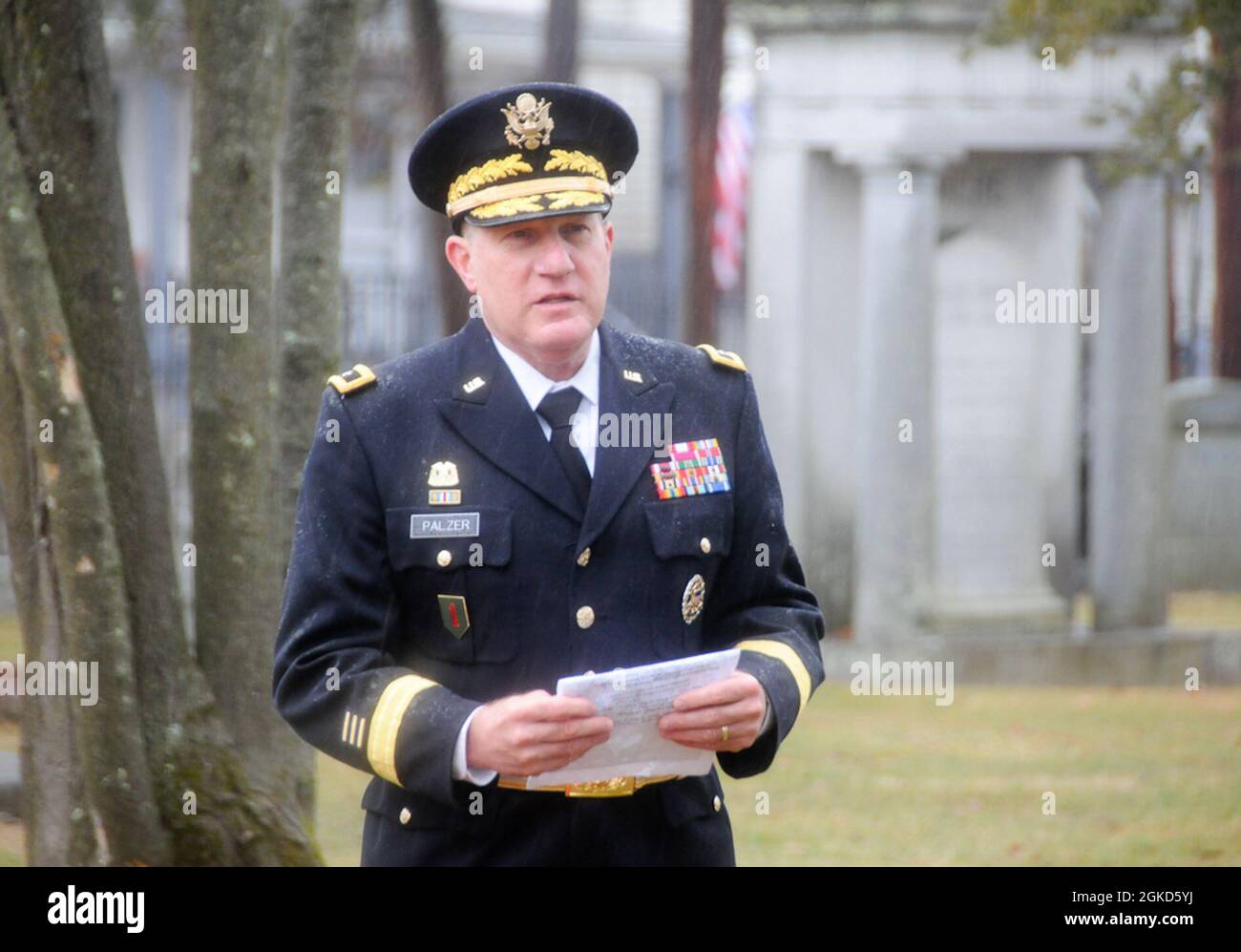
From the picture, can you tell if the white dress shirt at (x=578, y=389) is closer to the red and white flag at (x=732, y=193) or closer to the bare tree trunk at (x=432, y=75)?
the bare tree trunk at (x=432, y=75)

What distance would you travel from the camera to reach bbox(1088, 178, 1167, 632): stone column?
12.0 m

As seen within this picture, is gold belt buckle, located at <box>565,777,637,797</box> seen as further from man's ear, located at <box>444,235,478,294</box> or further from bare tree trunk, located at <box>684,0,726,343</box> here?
bare tree trunk, located at <box>684,0,726,343</box>

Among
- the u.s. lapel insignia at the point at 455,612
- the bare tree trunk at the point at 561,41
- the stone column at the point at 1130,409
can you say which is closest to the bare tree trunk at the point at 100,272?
the u.s. lapel insignia at the point at 455,612

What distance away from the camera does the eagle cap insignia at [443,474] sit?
3182 millimetres

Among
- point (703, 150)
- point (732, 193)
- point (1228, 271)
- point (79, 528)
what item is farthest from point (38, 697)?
point (732, 193)

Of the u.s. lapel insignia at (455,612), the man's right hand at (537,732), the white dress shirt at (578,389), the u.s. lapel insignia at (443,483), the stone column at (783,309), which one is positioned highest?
the stone column at (783,309)

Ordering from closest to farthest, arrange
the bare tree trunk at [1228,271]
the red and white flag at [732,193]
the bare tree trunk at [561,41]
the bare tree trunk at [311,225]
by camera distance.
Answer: the bare tree trunk at [311,225]
the bare tree trunk at [561,41]
the bare tree trunk at [1228,271]
the red and white flag at [732,193]

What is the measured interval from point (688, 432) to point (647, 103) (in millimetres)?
22549

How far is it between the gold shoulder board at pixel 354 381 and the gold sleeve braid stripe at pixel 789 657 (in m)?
0.79

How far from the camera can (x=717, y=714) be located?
2920 millimetres

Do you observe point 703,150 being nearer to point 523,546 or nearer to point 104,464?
point 104,464

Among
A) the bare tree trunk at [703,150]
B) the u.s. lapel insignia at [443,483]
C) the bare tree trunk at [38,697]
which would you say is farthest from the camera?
the bare tree trunk at [703,150]

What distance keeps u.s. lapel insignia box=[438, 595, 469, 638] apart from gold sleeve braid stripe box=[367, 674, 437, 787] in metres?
0.13

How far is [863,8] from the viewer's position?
447 inches
